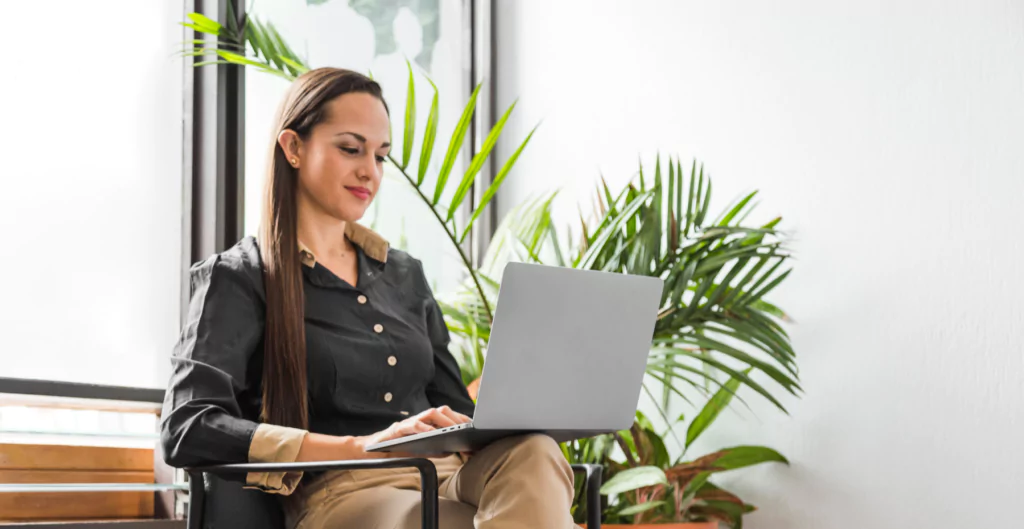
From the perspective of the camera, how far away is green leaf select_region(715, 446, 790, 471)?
246cm

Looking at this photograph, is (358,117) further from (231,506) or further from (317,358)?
(231,506)

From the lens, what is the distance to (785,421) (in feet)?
8.39

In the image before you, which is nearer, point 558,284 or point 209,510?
point 558,284

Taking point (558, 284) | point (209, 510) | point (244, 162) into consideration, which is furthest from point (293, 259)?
point (244, 162)

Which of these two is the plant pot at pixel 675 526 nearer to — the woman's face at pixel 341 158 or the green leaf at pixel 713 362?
the green leaf at pixel 713 362

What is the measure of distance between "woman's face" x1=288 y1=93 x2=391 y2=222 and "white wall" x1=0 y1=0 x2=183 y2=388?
0.86 meters

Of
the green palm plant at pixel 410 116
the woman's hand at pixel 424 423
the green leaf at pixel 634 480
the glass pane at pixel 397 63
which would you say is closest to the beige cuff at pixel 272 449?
the woman's hand at pixel 424 423

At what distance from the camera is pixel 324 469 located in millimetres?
1234

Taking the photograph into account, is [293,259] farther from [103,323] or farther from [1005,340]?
[1005,340]

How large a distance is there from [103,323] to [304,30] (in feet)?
3.48

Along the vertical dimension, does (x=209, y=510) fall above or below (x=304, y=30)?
below

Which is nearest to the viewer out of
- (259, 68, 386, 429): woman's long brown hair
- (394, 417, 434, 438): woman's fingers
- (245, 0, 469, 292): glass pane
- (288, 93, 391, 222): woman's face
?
(394, 417, 434, 438): woman's fingers

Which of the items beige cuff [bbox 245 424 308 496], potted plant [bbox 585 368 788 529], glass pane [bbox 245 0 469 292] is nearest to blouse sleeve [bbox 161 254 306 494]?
beige cuff [bbox 245 424 308 496]

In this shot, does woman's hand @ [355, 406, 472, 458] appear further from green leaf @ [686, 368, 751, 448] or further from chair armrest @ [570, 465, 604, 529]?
green leaf @ [686, 368, 751, 448]
